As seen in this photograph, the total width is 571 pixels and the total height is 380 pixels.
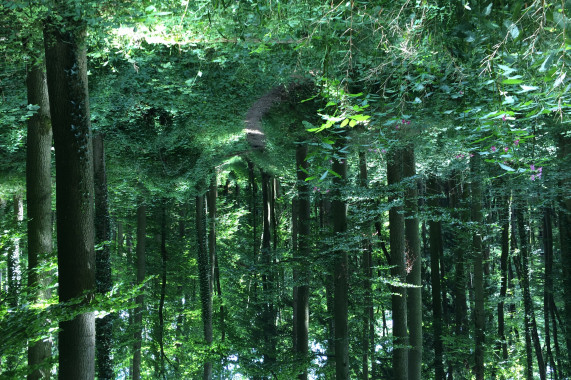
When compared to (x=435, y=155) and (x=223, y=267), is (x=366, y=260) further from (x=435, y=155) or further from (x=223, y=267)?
(x=223, y=267)

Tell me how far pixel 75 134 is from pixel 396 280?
6.88 metres

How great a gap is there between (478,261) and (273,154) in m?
6.83

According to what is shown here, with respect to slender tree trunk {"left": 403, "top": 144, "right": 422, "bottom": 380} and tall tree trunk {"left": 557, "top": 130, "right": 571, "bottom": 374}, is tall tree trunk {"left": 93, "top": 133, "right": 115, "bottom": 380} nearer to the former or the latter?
slender tree trunk {"left": 403, "top": 144, "right": 422, "bottom": 380}

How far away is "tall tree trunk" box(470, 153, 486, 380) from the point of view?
1194cm

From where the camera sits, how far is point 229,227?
1772 cm

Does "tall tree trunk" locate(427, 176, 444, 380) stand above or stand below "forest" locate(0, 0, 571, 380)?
below

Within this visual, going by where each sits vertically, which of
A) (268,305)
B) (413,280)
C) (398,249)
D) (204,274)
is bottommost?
(268,305)

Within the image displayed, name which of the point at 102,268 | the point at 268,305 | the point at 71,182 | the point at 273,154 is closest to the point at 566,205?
the point at 273,154

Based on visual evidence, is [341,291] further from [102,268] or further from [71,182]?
[71,182]

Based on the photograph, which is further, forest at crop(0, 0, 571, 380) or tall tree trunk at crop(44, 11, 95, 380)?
tall tree trunk at crop(44, 11, 95, 380)

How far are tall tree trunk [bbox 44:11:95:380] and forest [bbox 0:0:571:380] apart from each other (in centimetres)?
2

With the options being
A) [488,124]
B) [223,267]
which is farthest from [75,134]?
[223,267]

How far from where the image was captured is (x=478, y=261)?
42.8 ft

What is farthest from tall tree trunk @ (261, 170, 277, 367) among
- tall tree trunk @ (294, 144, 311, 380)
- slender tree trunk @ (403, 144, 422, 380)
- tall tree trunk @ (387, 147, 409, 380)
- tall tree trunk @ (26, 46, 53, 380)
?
tall tree trunk @ (26, 46, 53, 380)
